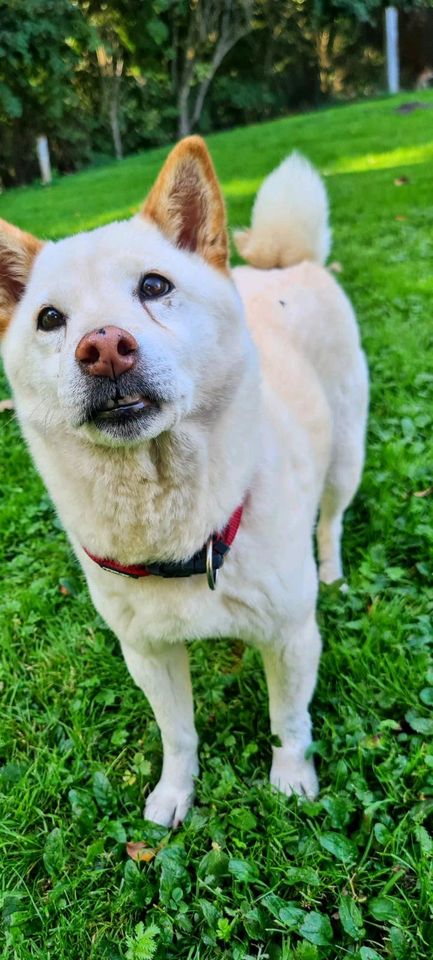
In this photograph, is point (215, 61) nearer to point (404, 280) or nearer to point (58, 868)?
point (404, 280)

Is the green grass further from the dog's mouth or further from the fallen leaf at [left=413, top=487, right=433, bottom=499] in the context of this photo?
the dog's mouth

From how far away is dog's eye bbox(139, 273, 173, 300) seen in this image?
1.58 meters

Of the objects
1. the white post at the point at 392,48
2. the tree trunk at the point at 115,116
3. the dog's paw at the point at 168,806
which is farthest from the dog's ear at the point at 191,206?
the white post at the point at 392,48

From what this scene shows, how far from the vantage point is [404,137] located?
1080 cm

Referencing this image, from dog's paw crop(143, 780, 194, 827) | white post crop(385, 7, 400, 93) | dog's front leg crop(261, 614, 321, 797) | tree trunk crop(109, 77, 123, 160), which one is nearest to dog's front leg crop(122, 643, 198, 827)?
dog's paw crop(143, 780, 194, 827)

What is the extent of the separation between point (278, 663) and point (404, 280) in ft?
14.1

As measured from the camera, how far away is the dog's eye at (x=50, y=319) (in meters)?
1.58

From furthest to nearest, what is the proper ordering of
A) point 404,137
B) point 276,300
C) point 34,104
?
point 34,104, point 404,137, point 276,300

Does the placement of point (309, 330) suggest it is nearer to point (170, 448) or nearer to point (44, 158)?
point (170, 448)

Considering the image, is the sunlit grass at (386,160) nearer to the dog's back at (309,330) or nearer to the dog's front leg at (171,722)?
the dog's back at (309,330)

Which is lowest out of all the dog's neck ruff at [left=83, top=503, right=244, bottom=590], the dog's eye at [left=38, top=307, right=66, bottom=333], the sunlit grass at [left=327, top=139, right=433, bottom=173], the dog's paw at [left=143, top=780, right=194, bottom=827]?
the dog's paw at [left=143, top=780, right=194, bottom=827]

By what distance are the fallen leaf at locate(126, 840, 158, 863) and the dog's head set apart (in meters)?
1.22

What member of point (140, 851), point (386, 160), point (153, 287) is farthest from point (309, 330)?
point (386, 160)

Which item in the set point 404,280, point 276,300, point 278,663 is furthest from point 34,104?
point 278,663
